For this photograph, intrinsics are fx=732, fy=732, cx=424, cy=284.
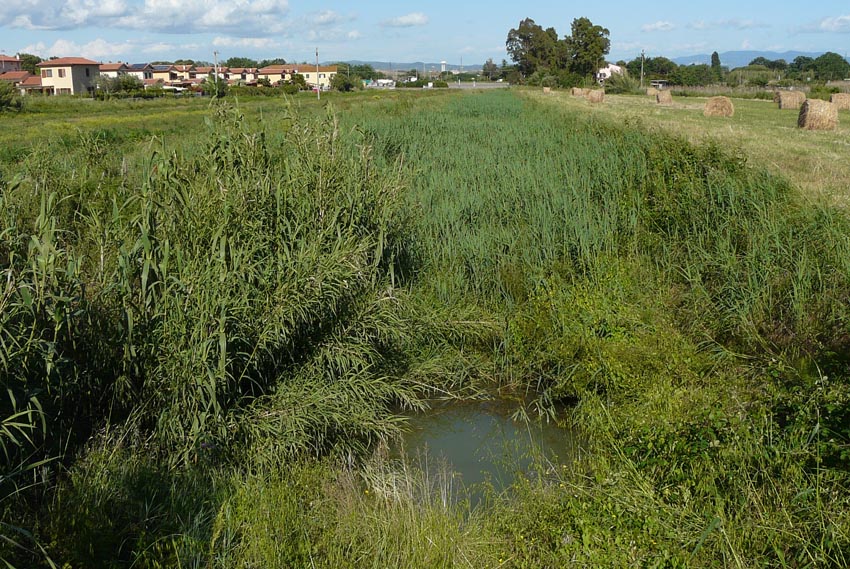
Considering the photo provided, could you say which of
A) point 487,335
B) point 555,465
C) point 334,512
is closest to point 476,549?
point 334,512

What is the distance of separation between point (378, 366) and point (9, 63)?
129881 millimetres

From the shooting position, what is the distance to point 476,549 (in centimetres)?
364

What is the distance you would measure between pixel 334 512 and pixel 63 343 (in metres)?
1.82

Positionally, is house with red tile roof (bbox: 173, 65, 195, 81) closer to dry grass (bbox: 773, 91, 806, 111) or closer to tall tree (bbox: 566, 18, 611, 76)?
tall tree (bbox: 566, 18, 611, 76)

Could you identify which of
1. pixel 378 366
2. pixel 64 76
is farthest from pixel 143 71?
pixel 378 366

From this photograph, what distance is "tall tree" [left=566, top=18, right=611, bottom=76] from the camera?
80.1 m

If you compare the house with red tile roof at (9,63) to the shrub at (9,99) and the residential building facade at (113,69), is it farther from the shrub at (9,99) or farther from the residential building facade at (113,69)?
the shrub at (9,99)

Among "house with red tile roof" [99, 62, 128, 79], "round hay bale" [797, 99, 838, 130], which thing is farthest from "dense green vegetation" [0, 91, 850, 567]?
"house with red tile roof" [99, 62, 128, 79]

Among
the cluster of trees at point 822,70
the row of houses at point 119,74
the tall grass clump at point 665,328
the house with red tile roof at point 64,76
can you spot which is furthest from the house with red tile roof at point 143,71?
the tall grass clump at point 665,328

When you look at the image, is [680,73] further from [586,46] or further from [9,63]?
[9,63]

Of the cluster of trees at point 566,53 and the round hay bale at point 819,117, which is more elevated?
the cluster of trees at point 566,53

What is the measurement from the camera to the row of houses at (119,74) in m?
85.3

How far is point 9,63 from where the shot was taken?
113375mm

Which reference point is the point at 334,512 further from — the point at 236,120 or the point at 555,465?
the point at 236,120
